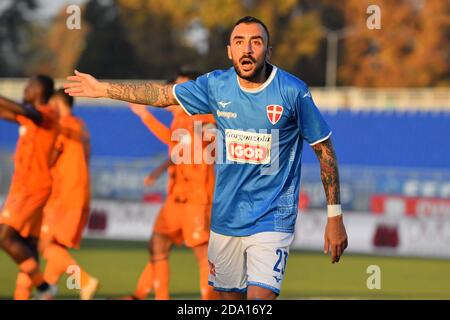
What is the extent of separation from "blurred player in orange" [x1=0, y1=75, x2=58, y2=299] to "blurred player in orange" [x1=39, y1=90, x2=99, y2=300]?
0.22 m

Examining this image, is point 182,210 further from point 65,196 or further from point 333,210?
point 333,210

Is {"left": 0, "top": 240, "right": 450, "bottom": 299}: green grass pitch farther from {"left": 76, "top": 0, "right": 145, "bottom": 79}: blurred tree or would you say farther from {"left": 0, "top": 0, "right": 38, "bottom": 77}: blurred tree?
{"left": 0, "top": 0, "right": 38, "bottom": 77}: blurred tree

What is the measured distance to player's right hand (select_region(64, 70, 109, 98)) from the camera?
8922 millimetres

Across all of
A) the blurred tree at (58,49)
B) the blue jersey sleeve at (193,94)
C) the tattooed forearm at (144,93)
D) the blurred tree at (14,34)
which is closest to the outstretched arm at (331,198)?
the blue jersey sleeve at (193,94)

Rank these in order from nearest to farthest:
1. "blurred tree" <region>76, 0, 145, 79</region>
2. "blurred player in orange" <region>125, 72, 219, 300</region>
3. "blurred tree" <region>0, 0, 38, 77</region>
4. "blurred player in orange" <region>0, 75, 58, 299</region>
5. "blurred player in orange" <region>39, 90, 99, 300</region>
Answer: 1. "blurred player in orange" <region>0, 75, 58, 299</region>
2. "blurred player in orange" <region>125, 72, 219, 300</region>
3. "blurred player in orange" <region>39, 90, 99, 300</region>
4. "blurred tree" <region>76, 0, 145, 79</region>
5. "blurred tree" <region>0, 0, 38, 77</region>

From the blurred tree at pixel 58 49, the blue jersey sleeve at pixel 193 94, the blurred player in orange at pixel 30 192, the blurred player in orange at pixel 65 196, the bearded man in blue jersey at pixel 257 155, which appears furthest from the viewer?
the blurred tree at pixel 58 49

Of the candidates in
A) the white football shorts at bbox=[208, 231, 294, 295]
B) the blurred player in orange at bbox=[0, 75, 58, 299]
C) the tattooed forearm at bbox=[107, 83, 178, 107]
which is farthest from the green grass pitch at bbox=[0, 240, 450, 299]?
the tattooed forearm at bbox=[107, 83, 178, 107]

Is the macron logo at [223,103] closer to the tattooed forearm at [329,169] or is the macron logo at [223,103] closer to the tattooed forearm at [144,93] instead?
the tattooed forearm at [144,93]

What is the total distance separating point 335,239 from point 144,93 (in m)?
1.79

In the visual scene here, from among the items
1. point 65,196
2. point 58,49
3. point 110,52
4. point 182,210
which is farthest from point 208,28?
point 58,49

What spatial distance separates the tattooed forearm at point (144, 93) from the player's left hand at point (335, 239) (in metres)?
1.52

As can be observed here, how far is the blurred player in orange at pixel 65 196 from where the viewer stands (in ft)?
43.6

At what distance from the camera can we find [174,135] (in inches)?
504

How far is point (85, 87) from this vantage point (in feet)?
29.4
